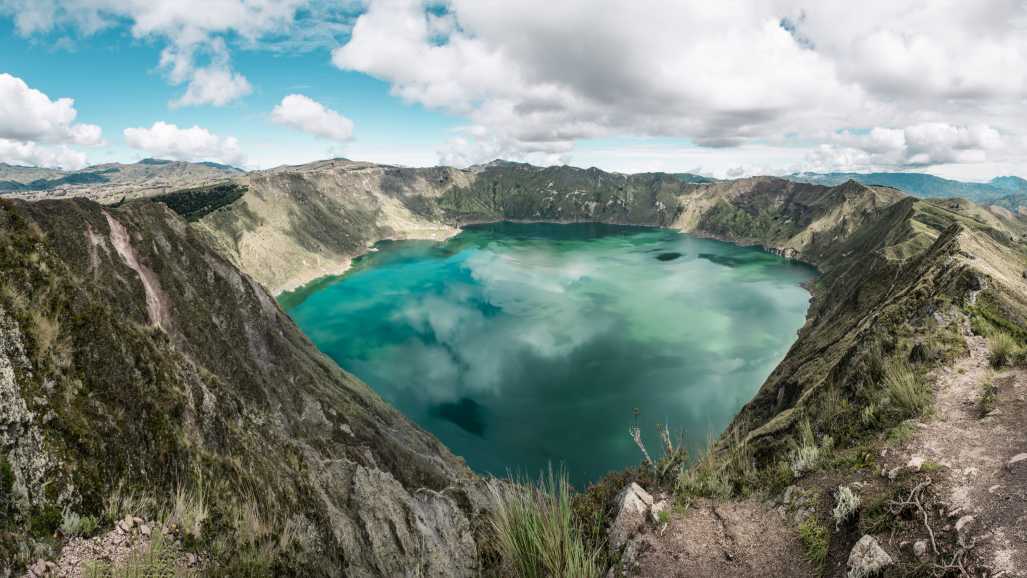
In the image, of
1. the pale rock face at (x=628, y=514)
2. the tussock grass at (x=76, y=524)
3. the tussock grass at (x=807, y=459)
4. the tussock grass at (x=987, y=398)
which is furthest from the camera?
the tussock grass at (x=987, y=398)

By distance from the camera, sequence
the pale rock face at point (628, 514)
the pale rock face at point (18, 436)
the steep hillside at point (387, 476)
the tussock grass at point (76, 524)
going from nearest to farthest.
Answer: the tussock grass at point (76, 524)
the pale rock face at point (18, 436)
the steep hillside at point (387, 476)
the pale rock face at point (628, 514)

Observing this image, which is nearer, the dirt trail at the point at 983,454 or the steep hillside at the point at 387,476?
the dirt trail at the point at 983,454

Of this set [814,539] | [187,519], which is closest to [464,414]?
[187,519]

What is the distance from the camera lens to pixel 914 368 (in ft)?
52.7

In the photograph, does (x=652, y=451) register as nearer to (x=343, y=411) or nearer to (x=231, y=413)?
(x=343, y=411)

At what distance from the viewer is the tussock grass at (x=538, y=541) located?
22.9 feet

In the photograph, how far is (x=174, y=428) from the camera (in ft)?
51.0

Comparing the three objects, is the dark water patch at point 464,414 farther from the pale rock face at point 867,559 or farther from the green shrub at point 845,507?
the pale rock face at point 867,559

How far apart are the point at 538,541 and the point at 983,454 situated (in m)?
10.6

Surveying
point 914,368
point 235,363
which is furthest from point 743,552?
point 235,363

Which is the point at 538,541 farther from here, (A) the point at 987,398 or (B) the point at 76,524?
(A) the point at 987,398

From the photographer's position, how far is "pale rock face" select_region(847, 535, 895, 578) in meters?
7.40

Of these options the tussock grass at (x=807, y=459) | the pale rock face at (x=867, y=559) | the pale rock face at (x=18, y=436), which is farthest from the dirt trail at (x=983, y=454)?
the pale rock face at (x=18, y=436)

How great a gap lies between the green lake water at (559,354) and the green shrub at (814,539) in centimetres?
3627
